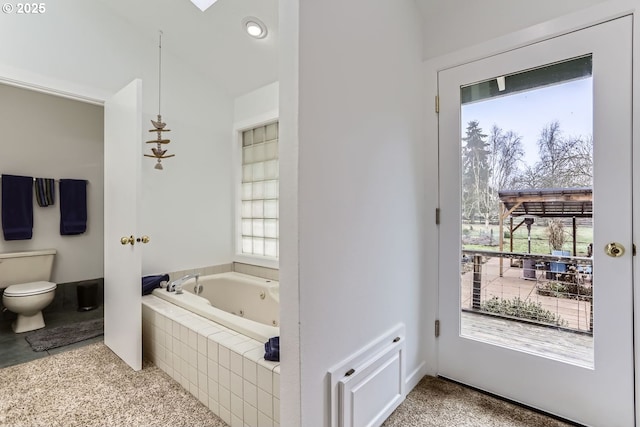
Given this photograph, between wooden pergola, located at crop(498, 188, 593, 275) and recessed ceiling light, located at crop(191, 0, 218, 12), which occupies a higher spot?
recessed ceiling light, located at crop(191, 0, 218, 12)

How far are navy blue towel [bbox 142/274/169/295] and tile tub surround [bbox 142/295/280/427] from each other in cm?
26

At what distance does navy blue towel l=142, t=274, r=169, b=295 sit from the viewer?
8.29 feet

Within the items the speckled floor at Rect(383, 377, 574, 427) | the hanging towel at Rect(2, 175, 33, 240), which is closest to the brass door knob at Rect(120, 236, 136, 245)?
the speckled floor at Rect(383, 377, 574, 427)

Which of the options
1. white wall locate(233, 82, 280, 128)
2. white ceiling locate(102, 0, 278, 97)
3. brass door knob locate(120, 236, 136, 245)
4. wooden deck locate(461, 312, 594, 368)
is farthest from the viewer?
white wall locate(233, 82, 280, 128)

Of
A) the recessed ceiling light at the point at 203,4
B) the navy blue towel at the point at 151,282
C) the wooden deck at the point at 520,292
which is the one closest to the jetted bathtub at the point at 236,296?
the navy blue towel at the point at 151,282

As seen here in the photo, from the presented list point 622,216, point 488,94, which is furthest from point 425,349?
point 488,94

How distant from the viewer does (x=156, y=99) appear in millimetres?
2834

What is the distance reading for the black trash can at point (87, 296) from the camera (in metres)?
3.49

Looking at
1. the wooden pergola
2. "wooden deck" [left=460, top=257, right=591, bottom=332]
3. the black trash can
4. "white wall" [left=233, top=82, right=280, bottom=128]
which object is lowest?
the black trash can

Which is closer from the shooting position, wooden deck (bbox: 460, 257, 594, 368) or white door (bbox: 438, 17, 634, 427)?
white door (bbox: 438, 17, 634, 427)

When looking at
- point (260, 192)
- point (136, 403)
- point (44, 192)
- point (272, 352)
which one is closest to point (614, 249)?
point (272, 352)

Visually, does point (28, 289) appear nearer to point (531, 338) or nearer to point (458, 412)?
point (458, 412)

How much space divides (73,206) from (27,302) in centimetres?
116

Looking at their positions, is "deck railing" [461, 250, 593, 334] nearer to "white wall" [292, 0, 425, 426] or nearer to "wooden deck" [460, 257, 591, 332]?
"wooden deck" [460, 257, 591, 332]
